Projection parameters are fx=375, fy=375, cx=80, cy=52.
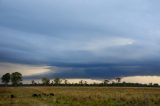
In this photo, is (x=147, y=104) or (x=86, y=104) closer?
(x=147, y=104)

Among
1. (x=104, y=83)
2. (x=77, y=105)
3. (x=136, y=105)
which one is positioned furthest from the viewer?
(x=104, y=83)

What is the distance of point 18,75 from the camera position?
19975cm

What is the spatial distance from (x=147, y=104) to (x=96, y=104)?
19.3 ft

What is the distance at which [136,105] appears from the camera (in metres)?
35.8

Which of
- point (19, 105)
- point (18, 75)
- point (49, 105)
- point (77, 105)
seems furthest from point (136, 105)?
point (18, 75)

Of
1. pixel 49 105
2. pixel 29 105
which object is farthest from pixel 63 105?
pixel 29 105

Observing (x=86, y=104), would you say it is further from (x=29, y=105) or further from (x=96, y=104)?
(x=29, y=105)

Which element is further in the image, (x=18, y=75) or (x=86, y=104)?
(x=18, y=75)

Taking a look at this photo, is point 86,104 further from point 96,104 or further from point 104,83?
point 104,83

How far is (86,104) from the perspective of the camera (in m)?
40.0

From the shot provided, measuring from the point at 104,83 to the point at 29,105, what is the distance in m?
156

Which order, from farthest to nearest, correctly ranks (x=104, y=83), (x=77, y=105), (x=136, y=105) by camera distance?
(x=104, y=83), (x=77, y=105), (x=136, y=105)

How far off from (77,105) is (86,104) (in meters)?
2.08

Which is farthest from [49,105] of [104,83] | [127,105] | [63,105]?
[104,83]
